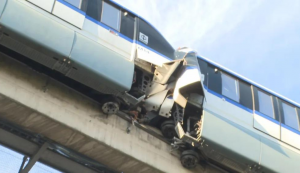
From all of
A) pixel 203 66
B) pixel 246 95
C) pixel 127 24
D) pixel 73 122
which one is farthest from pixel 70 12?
pixel 246 95

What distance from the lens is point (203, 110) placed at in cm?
1048

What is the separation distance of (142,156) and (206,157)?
1723mm

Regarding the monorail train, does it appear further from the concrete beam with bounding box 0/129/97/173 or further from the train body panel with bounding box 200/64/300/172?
the concrete beam with bounding box 0/129/97/173

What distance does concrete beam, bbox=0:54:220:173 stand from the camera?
8.73 m

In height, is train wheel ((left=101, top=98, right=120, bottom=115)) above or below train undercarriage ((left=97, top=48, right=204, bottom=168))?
below

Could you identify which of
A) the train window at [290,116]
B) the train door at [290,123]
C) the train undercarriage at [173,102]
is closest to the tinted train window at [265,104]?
the train door at [290,123]

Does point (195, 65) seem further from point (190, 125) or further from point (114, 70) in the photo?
point (114, 70)

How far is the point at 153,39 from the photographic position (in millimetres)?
11352

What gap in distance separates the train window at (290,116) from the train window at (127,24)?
4.93m

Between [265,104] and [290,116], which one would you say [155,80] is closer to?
[265,104]

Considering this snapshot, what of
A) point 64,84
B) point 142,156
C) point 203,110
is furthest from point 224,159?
point 64,84

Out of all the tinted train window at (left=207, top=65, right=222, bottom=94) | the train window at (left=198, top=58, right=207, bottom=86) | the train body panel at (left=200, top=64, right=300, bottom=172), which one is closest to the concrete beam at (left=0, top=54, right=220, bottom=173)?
the train body panel at (left=200, top=64, right=300, bottom=172)

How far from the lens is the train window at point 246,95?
12.1m

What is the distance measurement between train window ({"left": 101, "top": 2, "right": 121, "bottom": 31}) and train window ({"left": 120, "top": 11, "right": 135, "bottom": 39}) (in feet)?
0.43
